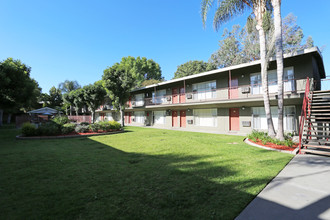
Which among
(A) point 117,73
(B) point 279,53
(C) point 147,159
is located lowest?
(C) point 147,159

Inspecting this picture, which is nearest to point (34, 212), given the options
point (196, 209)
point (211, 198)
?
point (196, 209)

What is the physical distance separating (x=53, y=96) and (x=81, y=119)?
20.8 meters

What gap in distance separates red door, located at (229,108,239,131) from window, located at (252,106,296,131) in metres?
1.44

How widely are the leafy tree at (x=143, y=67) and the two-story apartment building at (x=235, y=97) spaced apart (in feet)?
68.4

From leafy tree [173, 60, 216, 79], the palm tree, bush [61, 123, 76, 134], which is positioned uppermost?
leafy tree [173, 60, 216, 79]

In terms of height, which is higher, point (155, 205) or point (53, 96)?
point (53, 96)

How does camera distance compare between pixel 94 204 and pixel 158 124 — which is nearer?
pixel 94 204

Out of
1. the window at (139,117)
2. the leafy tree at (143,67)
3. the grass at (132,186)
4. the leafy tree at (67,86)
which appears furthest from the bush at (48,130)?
the leafy tree at (67,86)

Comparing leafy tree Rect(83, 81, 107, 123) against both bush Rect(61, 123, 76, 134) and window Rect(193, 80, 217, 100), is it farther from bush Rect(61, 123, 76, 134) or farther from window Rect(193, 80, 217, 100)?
window Rect(193, 80, 217, 100)

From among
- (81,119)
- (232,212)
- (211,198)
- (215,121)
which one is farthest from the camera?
(81,119)

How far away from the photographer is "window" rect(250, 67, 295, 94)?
11164mm

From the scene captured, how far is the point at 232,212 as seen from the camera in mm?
2404

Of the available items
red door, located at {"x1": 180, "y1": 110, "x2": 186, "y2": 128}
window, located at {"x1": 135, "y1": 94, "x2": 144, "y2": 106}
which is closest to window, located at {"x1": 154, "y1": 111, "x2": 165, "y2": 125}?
window, located at {"x1": 135, "y1": 94, "x2": 144, "y2": 106}

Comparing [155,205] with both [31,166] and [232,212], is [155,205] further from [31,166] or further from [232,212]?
[31,166]
